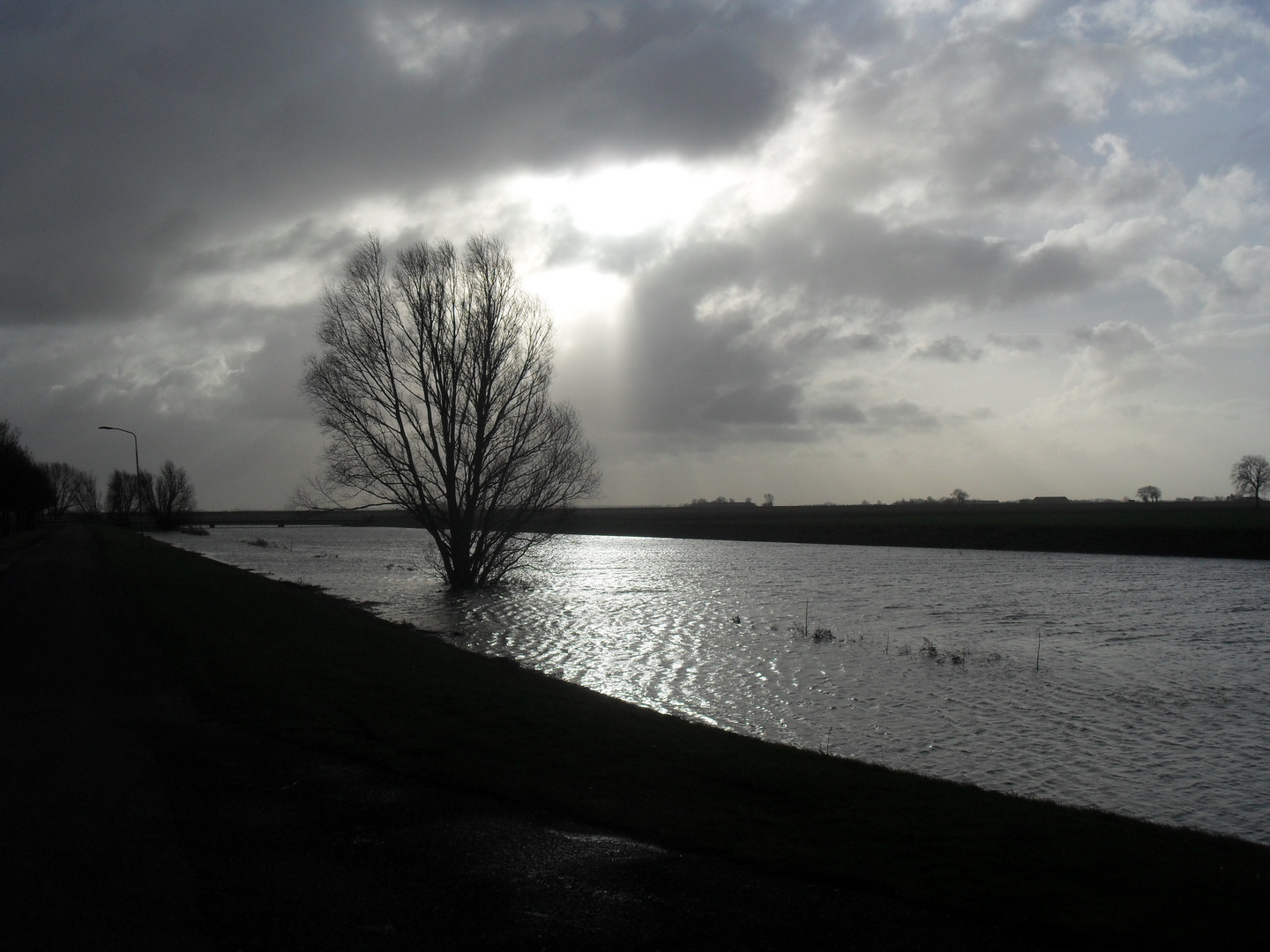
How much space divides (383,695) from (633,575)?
3287 centimetres

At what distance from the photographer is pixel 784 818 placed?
728cm

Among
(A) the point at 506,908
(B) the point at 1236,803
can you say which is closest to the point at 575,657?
(B) the point at 1236,803

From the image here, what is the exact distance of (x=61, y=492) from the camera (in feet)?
558

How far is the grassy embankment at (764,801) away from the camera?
578 centimetres

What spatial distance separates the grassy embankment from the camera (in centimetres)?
578

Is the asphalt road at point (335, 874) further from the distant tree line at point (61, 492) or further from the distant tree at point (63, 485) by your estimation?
the distant tree at point (63, 485)

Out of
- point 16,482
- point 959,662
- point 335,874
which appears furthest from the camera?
point 16,482

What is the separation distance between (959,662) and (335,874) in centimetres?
1602

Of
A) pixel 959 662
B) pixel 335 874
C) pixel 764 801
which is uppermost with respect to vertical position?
pixel 335 874

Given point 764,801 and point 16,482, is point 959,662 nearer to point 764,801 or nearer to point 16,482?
point 764,801

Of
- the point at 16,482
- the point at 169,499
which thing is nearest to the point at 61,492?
the point at 169,499

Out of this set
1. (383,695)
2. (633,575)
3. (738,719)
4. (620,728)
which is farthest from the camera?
(633,575)

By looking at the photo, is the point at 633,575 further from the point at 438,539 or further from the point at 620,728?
the point at 620,728

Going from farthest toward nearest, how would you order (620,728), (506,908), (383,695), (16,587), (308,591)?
(308,591)
(16,587)
(383,695)
(620,728)
(506,908)
